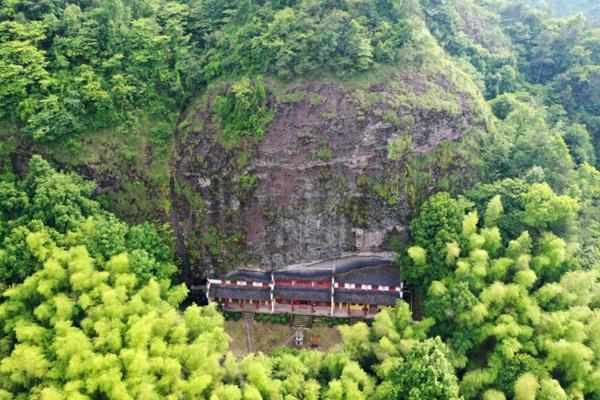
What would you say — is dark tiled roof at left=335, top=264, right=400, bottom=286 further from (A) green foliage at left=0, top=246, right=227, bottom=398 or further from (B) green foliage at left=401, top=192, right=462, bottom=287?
(A) green foliage at left=0, top=246, right=227, bottom=398

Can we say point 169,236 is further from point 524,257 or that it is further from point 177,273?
point 524,257

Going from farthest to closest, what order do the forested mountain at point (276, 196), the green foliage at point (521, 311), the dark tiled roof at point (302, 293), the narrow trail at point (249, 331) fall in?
the dark tiled roof at point (302, 293), the narrow trail at point (249, 331), the forested mountain at point (276, 196), the green foliage at point (521, 311)

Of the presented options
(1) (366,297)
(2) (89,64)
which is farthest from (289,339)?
(2) (89,64)

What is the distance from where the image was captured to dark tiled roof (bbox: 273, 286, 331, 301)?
26350 millimetres

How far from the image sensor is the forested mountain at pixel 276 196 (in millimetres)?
19953

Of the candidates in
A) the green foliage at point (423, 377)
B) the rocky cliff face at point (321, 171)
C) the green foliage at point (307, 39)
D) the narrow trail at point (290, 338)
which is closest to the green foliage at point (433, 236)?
the rocky cliff face at point (321, 171)

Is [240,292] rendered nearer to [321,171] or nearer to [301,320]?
[301,320]

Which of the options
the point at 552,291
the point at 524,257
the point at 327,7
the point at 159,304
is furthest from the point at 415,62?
the point at 159,304

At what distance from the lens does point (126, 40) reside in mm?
28641

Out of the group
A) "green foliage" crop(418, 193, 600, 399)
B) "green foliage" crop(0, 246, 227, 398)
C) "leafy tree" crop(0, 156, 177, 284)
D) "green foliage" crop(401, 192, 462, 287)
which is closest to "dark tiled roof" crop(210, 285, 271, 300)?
"leafy tree" crop(0, 156, 177, 284)

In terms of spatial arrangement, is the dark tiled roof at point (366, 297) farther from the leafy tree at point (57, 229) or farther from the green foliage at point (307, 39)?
the green foliage at point (307, 39)

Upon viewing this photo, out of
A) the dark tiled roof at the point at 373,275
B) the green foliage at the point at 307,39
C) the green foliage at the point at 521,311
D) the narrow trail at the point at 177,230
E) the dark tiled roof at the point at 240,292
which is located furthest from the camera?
the narrow trail at the point at 177,230

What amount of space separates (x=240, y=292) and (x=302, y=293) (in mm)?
3438

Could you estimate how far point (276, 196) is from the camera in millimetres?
26531
